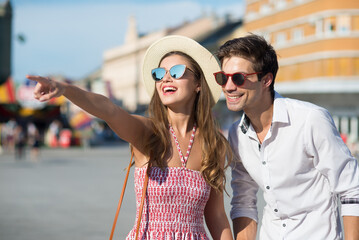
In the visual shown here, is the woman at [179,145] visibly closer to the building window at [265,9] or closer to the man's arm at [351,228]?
the man's arm at [351,228]

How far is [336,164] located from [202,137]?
972 millimetres

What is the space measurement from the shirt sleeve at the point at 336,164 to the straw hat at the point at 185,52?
0.85 meters

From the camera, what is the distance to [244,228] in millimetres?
4223

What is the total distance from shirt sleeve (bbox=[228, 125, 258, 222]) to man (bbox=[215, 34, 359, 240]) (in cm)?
7

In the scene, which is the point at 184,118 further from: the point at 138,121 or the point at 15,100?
the point at 15,100

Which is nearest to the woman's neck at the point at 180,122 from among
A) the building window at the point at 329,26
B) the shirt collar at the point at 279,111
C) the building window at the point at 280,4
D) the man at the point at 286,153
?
the man at the point at 286,153

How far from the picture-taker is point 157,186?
13.2 feet

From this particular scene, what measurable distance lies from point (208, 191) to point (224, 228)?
0.27m

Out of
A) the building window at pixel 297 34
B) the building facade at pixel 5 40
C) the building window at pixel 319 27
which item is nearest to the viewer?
the building window at pixel 319 27

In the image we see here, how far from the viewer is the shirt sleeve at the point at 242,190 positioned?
13.9 feet

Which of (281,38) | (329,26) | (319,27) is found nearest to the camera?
(329,26)

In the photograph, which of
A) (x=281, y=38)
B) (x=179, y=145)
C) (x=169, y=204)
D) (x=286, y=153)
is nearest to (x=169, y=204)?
(x=169, y=204)

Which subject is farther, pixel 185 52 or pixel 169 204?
pixel 185 52

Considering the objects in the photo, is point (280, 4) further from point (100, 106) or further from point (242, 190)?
point (100, 106)
